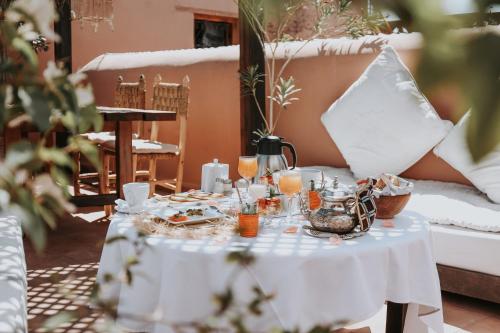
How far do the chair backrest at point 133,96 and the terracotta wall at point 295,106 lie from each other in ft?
1.64

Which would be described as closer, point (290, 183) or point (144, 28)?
point (290, 183)

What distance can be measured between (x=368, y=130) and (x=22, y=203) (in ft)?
10.9

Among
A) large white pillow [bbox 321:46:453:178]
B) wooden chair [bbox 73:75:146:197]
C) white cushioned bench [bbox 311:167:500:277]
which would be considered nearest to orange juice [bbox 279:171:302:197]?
white cushioned bench [bbox 311:167:500:277]

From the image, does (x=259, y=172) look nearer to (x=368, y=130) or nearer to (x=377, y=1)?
(x=368, y=130)

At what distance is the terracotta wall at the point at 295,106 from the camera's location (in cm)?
388

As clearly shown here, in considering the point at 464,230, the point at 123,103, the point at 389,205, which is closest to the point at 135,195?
the point at 389,205

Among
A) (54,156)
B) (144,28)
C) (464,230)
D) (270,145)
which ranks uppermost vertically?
(144,28)

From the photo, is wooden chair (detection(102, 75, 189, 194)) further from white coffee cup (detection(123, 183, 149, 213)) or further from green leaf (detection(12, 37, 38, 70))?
green leaf (detection(12, 37, 38, 70))

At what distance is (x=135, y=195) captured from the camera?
203 centimetres

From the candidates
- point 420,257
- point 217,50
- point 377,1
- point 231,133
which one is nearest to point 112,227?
point 420,257

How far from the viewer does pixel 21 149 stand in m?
0.34

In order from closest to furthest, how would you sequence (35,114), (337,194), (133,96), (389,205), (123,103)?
(35,114) → (337,194) → (389,205) → (133,96) → (123,103)

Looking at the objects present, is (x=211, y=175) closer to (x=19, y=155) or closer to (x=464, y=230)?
(x=464, y=230)

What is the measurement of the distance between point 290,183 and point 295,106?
7.43 feet
